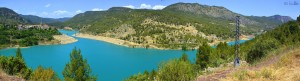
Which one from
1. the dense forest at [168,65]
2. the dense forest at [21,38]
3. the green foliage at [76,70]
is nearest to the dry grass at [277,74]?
the dense forest at [168,65]

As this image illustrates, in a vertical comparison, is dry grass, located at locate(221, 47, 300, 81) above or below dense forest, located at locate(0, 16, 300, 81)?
above

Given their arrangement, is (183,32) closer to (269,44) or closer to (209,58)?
(209,58)

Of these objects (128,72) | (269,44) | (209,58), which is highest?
(269,44)

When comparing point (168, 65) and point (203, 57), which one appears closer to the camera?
point (168, 65)

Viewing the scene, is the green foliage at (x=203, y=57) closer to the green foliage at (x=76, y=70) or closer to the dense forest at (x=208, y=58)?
the dense forest at (x=208, y=58)

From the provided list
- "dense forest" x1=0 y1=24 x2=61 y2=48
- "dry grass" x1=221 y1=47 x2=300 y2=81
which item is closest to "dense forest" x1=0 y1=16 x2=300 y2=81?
"dry grass" x1=221 y1=47 x2=300 y2=81

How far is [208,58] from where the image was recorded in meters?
56.6

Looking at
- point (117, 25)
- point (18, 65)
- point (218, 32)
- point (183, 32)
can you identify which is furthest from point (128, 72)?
point (117, 25)

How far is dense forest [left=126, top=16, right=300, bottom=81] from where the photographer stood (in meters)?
34.4

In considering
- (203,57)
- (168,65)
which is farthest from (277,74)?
(203,57)

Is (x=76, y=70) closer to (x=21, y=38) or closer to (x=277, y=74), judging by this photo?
(x=277, y=74)

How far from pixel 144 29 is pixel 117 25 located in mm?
30742

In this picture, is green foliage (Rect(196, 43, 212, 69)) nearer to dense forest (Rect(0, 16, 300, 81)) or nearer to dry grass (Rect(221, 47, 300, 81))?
dense forest (Rect(0, 16, 300, 81))

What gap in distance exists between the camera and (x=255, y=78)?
1137 cm
